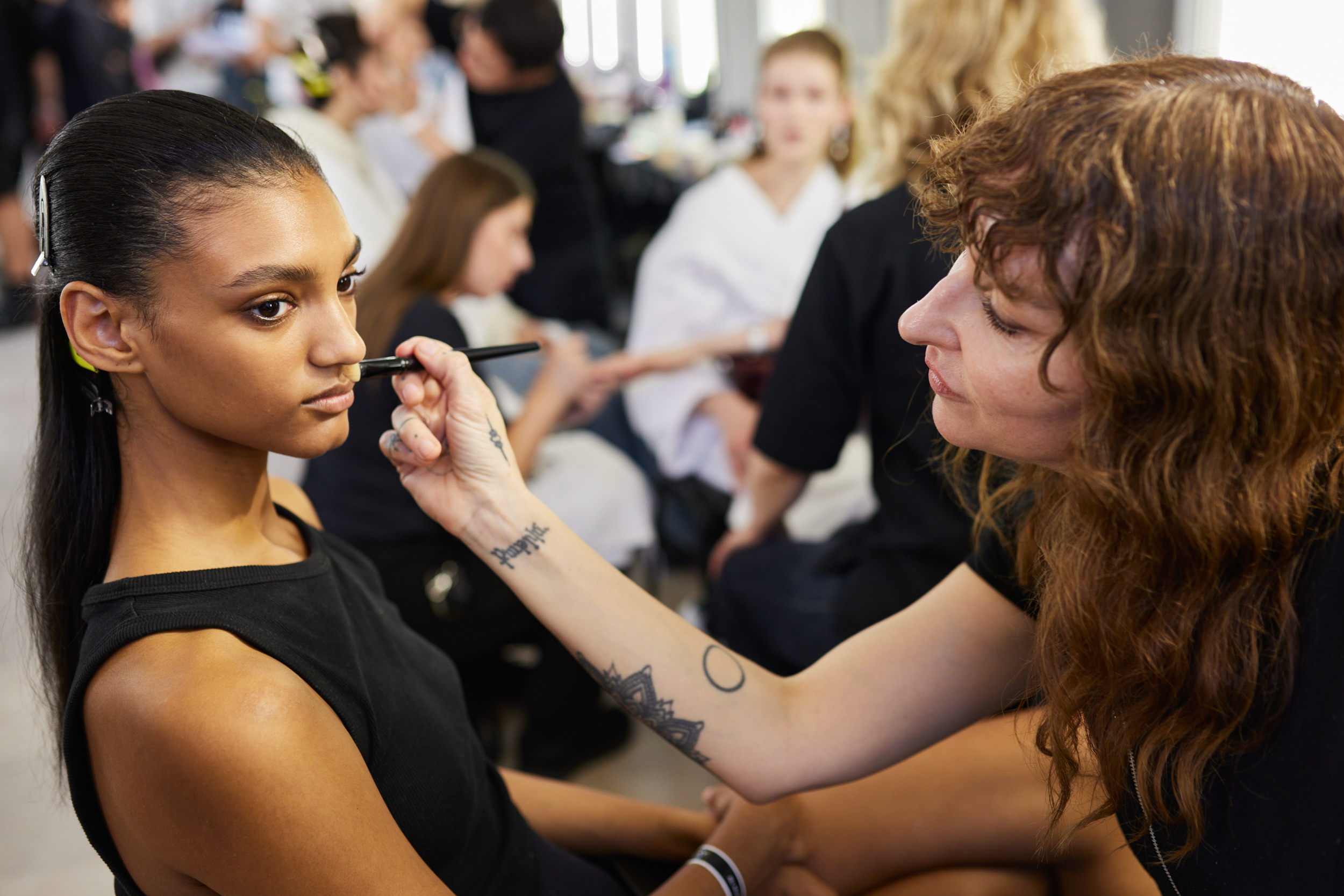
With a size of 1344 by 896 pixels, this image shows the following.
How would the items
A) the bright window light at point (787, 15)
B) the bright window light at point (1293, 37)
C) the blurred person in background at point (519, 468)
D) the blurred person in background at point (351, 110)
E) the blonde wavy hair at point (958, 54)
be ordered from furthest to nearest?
the bright window light at point (787, 15), the bright window light at point (1293, 37), the blurred person in background at point (351, 110), the blurred person in background at point (519, 468), the blonde wavy hair at point (958, 54)

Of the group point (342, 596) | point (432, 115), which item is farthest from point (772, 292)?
point (432, 115)

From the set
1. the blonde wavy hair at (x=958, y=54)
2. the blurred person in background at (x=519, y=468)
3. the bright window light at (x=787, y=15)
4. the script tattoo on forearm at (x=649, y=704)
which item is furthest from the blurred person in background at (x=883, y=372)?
the bright window light at (x=787, y=15)

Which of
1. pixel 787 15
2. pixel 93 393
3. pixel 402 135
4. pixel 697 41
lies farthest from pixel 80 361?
pixel 697 41

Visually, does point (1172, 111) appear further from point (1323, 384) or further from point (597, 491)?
point (597, 491)

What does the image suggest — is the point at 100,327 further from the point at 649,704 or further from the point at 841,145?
the point at 841,145

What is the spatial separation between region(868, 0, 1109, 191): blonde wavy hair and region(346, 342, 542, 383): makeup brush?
0.73 m

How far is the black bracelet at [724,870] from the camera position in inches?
36.2

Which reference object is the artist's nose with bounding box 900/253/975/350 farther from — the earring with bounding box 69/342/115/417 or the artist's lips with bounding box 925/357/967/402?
the earring with bounding box 69/342/115/417

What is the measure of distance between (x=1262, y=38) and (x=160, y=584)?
325 centimetres

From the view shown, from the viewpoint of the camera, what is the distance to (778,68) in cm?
236

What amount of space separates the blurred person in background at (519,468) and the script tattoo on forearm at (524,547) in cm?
80

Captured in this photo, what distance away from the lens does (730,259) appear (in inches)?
93.7

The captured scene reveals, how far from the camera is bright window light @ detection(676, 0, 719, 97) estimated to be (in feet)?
22.3

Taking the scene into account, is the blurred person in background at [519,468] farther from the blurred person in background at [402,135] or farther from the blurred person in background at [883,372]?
the blurred person in background at [402,135]
